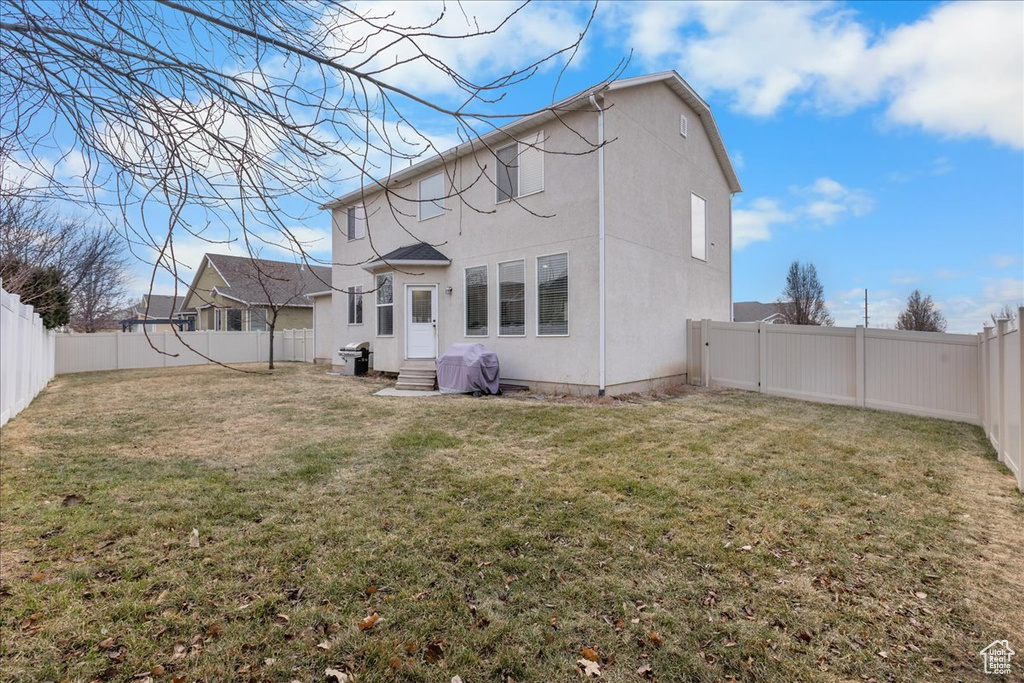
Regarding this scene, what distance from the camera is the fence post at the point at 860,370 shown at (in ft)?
30.2

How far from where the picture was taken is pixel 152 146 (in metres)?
2.15

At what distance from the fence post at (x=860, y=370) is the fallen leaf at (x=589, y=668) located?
380 inches

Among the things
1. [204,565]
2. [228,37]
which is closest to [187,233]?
[228,37]

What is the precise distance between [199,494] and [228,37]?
4.02m

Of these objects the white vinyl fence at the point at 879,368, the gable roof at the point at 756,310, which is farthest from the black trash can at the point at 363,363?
the gable roof at the point at 756,310

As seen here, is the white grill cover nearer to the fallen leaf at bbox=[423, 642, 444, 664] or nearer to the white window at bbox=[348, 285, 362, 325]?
the white window at bbox=[348, 285, 362, 325]

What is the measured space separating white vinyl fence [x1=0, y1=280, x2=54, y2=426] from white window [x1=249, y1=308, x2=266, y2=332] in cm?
1152

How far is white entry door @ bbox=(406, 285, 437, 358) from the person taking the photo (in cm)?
1223

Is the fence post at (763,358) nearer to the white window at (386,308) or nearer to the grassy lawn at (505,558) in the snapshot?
the grassy lawn at (505,558)

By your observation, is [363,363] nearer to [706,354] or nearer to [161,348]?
[706,354]

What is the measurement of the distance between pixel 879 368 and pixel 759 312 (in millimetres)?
32588

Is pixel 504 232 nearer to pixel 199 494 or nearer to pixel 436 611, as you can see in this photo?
pixel 199 494

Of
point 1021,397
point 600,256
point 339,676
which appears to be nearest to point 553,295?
point 600,256

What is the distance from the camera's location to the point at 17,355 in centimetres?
789
